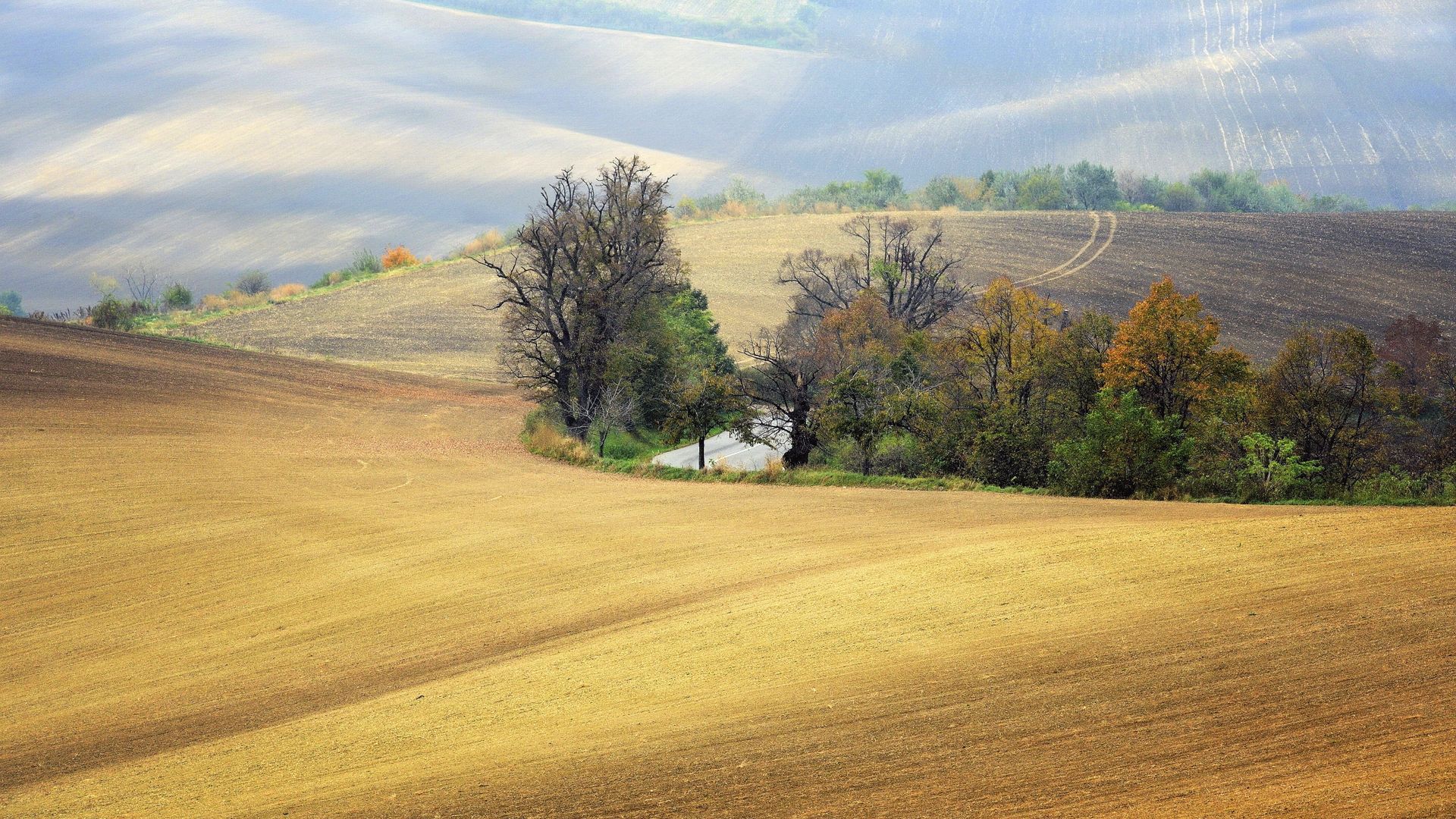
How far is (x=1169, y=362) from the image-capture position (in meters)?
34.2

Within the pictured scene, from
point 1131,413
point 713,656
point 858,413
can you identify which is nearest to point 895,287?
point 858,413

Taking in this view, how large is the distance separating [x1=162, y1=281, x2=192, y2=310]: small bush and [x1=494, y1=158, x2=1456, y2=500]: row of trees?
48851mm

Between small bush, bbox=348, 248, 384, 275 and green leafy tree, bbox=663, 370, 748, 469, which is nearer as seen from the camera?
green leafy tree, bbox=663, 370, 748, 469

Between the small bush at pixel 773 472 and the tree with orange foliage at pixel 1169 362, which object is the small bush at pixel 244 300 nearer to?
the small bush at pixel 773 472

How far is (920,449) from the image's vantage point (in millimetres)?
34688

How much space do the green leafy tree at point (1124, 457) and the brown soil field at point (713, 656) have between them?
4.69 meters

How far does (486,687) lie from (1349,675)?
31.2 feet

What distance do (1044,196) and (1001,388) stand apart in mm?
86433

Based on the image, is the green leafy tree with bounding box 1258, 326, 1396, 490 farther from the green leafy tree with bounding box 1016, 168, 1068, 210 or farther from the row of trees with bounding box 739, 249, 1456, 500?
the green leafy tree with bounding box 1016, 168, 1068, 210

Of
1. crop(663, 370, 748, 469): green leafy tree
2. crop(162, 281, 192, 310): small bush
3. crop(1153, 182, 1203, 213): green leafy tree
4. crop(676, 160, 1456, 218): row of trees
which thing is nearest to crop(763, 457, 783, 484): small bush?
crop(663, 370, 748, 469): green leafy tree

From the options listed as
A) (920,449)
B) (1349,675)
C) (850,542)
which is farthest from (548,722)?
(920,449)

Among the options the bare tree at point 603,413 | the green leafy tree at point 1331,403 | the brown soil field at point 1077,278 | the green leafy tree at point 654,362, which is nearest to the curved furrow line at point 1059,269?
the brown soil field at point 1077,278

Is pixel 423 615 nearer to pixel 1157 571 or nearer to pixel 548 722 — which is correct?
pixel 548 722

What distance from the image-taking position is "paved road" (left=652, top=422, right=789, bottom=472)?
4858 cm
